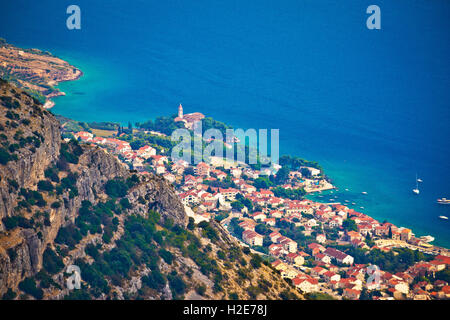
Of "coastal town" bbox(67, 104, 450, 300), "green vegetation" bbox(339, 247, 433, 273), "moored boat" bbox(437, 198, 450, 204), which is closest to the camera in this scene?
"coastal town" bbox(67, 104, 450, 300)

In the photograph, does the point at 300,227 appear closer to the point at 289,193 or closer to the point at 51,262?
the point at 289,193

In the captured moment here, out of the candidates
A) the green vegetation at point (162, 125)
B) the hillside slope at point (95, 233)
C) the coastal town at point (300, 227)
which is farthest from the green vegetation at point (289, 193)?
the hillside slope at point (95, 233)

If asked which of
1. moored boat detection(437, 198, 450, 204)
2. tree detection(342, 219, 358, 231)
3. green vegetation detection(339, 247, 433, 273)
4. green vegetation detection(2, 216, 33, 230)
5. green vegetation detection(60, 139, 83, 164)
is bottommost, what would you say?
green vegetation detection(339, 247, 433, 273)

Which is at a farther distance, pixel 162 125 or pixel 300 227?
pixel 162 125
